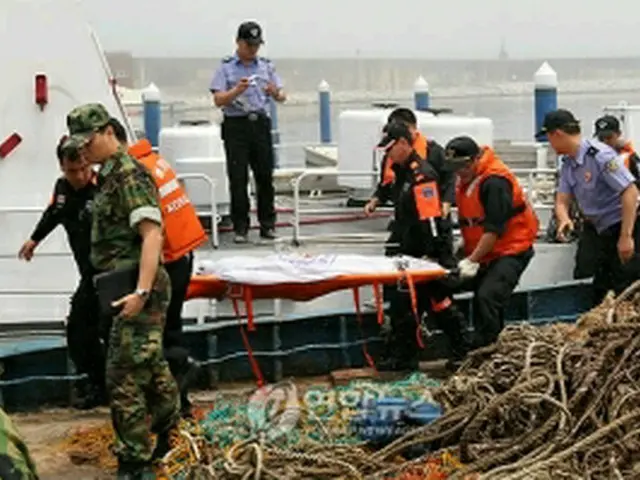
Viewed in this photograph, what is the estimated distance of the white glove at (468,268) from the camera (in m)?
6.89

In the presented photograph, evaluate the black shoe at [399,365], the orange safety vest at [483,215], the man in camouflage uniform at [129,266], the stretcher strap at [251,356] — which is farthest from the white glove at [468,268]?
the man in camouflage uniform at [129,266]

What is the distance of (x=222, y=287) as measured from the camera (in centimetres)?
689

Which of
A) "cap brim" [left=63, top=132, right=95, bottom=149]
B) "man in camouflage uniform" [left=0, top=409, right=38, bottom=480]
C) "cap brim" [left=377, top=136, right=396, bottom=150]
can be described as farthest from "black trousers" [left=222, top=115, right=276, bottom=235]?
"man in camouflage uniform" [left=0, top=409, right=38, bottom=480]

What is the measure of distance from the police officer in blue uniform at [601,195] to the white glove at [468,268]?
1.84 ft

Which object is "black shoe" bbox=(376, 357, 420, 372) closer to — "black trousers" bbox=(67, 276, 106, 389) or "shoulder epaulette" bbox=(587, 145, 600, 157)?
"shoulder epaulette" bbox=(587, 145, 600, 157)

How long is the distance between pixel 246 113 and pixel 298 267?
2.45 metres

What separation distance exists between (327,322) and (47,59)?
2.76 m

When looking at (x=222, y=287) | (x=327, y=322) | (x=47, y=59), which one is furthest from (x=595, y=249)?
(x=47, y=59)

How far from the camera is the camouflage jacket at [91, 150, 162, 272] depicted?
16.6 ft

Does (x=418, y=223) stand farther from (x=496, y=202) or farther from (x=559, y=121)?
(x=559, y=121)

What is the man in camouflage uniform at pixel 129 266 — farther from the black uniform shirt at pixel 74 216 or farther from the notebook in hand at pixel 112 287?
the black uniform shirt at pixel 74 216

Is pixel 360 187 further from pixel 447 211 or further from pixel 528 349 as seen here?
pixel 528 349

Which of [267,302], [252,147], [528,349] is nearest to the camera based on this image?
[528,349]

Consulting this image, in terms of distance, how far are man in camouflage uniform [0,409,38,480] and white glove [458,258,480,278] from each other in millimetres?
4711
